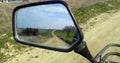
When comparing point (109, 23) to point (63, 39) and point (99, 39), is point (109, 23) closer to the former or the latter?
point (99, 39)

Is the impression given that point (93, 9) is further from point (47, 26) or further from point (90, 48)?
point (47, 26)

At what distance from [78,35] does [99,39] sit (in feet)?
29.0

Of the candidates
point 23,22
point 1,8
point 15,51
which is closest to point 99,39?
point 15,51

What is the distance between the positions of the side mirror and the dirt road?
578 centimetres

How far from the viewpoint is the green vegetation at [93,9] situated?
14.8 metres

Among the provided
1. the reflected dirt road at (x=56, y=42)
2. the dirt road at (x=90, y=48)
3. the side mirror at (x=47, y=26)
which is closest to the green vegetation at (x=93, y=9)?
the dirt road at (x=90, y=48)

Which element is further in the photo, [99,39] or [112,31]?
[112,31]

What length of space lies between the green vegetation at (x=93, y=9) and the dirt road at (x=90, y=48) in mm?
1479

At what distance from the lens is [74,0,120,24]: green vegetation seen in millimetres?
14827

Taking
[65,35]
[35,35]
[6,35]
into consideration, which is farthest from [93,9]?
[65,35]

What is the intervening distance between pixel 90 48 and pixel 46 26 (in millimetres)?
7448

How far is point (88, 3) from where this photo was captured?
59.6ft

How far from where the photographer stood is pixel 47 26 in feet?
9.84

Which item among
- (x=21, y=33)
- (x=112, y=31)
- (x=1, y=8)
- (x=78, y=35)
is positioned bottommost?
A: (x=112, y=31)
